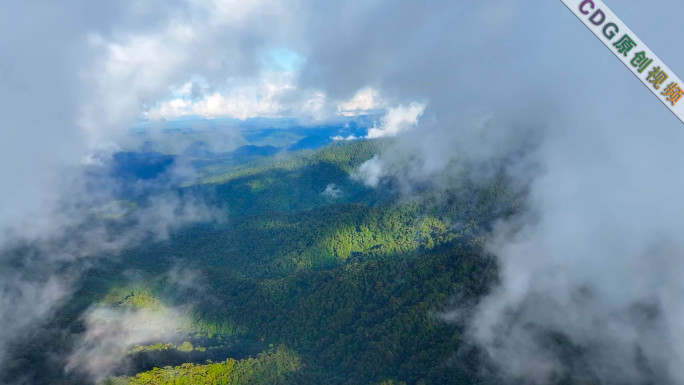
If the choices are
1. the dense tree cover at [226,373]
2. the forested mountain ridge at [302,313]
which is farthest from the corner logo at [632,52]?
the dense tree cover at [226,373]

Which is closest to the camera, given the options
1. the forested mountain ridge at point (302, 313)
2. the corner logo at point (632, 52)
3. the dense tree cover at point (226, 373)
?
the corner logo at point (632, 52)

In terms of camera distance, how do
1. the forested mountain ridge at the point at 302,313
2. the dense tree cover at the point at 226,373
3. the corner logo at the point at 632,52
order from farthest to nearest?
1. the forested mountain ridge at the point at 302,313
2. the dense tree cover at the point at 226,373
3. the corner logo at the point at 632,52

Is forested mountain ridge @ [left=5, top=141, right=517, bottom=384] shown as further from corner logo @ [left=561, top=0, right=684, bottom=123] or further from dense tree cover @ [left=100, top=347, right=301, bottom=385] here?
corner logo @ [left=561, top=0, right=684, bottom=123]

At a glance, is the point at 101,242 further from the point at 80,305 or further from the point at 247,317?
the point at 247,317

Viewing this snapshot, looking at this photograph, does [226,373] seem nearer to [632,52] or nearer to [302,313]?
[302,313]

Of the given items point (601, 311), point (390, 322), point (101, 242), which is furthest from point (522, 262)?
point (101, 242)

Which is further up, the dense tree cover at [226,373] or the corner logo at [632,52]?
the dense tree cover at [226,373]

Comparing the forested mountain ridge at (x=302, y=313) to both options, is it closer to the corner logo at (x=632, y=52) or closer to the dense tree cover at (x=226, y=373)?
the dense tree cover at (x=226, y=373)

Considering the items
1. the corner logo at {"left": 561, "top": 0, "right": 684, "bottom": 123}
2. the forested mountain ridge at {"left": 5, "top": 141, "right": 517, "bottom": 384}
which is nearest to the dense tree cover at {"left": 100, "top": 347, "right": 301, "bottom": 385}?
the forested mountain ridge at {"left": 5, "top": 141, "right": 517, "bottom": 384}

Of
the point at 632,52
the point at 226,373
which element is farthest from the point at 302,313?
the point at 632,52

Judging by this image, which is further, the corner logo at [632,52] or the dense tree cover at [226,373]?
the dense tree cover at [226,373]
